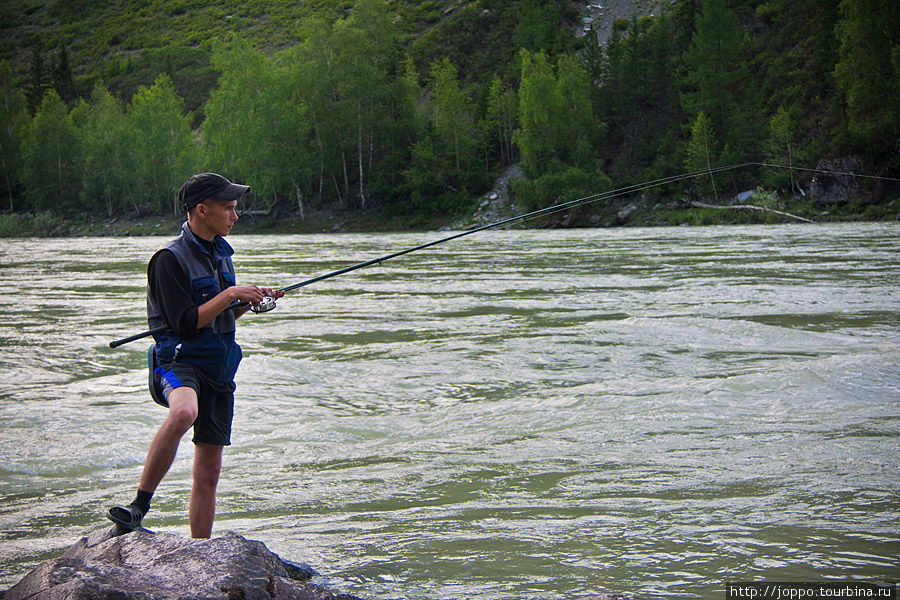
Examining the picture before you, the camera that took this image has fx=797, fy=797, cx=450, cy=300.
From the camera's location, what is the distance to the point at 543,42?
215 ft

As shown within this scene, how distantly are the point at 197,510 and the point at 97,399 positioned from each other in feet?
14.1

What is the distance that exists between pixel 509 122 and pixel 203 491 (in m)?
55.8

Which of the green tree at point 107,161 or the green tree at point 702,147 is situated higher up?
the green tree at point 107,161

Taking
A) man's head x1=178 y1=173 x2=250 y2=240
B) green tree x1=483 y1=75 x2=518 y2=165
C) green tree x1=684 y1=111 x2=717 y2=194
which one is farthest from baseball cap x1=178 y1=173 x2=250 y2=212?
green tree x1=483 y1=75 x2=518 y2=165

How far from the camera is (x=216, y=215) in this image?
11.6 ft

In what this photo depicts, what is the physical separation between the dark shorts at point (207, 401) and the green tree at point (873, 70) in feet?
141

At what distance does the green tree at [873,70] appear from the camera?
1561 inches

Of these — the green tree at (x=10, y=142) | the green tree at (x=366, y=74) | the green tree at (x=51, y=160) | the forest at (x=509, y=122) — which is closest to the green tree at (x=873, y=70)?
the forest at (x=509, y=122)

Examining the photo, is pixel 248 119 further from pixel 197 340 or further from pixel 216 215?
pixel 197 340

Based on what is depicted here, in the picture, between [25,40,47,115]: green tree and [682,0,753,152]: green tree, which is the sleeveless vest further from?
[25,40,47,115]: green tree

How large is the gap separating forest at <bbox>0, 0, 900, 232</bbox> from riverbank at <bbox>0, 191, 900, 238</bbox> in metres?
0.60

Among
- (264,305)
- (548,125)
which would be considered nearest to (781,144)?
(548,125)

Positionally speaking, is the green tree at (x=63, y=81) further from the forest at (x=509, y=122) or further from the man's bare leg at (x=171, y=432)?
the man's bare leg at (x=171, y=432)

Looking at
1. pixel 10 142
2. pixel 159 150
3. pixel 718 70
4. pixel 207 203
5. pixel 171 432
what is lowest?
pixel 171 432
